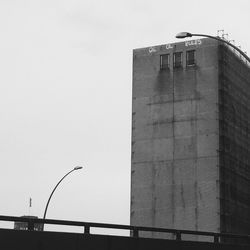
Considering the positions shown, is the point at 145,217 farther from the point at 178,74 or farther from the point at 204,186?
the point at 178,74

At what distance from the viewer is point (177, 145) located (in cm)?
8756

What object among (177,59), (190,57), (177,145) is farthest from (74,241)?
(177,59)

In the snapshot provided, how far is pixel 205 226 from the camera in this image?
8275 centimetres

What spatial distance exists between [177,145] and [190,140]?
1.87 metres

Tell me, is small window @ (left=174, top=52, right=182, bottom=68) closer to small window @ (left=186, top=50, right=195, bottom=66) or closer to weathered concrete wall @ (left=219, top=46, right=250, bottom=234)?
small window @ (left=186, top=50, right=195, bottom=66)

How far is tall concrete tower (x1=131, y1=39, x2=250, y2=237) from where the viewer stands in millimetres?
84562

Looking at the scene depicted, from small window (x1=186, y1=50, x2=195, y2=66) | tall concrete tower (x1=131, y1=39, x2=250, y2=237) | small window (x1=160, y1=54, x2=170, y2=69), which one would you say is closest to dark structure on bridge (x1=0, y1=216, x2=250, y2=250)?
tall concrete tower (x1=131, y1=39, x2=250, y2=237)

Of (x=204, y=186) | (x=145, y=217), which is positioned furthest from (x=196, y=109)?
(x=145, y=217)

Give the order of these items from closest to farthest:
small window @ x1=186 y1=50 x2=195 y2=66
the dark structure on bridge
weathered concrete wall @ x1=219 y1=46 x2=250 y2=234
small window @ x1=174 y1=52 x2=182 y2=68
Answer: the dark structure on bridge < weathered concrete wall @ x1=219 y1=46 x2=250 y2=234 < small window @ x1=186 y1=50 x2=195 y2=66 < small window @ x1=174 y1=52 x2=182 y2=68

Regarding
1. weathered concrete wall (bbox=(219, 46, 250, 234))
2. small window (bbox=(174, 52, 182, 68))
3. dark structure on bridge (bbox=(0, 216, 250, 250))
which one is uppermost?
small window (bbox=(174, 52, 182, 68))

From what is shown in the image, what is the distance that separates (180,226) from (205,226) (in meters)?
3.36

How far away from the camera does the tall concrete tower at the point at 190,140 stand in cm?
8456

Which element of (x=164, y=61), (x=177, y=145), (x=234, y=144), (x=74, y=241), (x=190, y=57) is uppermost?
(x=190, y=57)

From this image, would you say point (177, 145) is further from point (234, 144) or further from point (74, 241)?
point (74, 241)
